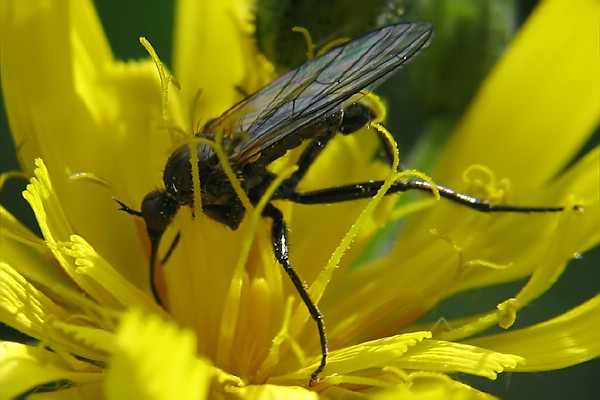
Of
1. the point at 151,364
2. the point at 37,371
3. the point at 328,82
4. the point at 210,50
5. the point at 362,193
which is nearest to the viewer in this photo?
the point at 151,364

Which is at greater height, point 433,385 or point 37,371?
point 433,385

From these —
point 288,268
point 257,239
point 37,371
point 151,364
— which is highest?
point 257,239

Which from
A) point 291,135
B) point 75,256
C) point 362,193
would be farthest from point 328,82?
point 75,256

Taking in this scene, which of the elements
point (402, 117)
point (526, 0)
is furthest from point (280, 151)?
point (526, 0)

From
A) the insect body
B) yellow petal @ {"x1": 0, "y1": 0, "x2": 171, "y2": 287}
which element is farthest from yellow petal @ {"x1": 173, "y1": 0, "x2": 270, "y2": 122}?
the insect body

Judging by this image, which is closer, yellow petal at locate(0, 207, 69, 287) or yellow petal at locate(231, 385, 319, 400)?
yellow petal at locate(231, 385, 319, 400)

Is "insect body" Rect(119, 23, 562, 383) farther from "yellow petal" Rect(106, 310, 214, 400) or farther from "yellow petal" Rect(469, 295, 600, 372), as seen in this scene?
"yellow petal" Rect(106, 310, 214, 400)

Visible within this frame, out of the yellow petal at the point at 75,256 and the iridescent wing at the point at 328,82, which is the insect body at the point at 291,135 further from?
the yellow petal at the point at 75,256

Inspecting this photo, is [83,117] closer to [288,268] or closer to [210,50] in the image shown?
[210,50]
